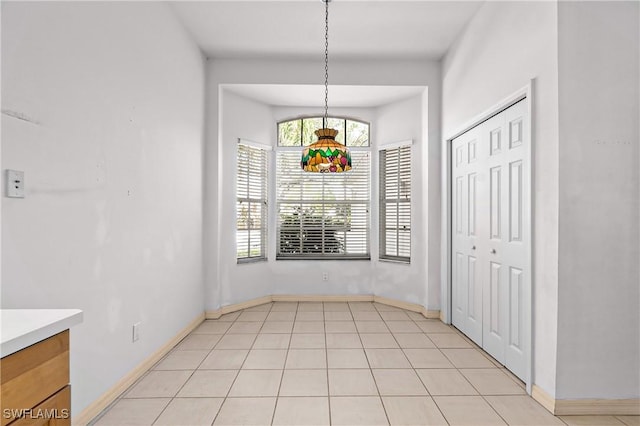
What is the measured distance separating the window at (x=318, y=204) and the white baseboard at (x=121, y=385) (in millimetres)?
2173

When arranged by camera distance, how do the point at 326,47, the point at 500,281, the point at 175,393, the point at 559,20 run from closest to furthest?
the point at 559,20
the point at 175,393
the point at 500,281
the point at 326,47

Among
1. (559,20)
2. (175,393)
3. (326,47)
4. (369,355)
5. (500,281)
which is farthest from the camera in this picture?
(326,47)

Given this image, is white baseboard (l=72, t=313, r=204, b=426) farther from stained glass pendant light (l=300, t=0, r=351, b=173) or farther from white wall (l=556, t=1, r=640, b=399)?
white wall (l=556, t=1, r=640, b=399)

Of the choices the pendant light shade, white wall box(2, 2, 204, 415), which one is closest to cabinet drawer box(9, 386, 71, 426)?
white wall box(2, 2, 204, 415)

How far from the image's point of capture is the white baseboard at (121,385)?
6.96 ft

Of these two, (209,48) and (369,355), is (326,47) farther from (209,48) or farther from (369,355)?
(369,355)

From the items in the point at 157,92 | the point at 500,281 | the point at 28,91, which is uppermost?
the point at 157,92

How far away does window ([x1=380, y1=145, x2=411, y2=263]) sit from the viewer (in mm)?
4895

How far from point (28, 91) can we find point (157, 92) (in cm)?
140

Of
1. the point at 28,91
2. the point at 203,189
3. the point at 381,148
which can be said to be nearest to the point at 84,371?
the point at 28,91

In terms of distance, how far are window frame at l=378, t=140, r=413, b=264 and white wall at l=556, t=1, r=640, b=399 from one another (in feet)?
8.44

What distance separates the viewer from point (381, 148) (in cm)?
518

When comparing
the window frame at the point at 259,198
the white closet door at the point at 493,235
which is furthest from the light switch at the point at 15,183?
the window frame at the point at 259,198

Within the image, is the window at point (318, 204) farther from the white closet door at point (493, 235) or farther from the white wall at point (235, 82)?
the white closet door at point (493, 235)
